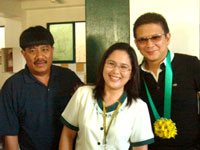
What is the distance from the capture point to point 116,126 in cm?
132

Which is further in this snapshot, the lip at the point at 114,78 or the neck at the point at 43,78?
the neck at the point at 43,78

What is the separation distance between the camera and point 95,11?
83.4 inches

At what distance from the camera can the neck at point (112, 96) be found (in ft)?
4.67

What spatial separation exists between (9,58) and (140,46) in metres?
5.09

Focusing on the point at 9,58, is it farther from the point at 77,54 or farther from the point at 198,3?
the point at 198,3

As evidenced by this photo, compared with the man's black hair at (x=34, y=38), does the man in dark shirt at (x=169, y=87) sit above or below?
below

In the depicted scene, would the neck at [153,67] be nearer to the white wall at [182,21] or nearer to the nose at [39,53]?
the white wall at [182,21]

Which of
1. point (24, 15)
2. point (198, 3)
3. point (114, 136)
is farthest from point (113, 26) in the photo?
point (24, 15)

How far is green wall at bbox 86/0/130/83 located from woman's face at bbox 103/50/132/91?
74cm

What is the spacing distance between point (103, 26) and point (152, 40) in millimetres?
745

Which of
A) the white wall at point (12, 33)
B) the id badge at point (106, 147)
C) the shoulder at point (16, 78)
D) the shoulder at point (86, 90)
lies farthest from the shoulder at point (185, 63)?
the white wall at point (12, 33)

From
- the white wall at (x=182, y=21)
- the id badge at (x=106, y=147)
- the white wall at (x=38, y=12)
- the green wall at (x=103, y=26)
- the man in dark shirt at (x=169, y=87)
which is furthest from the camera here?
the white wall at (x=38, y=12)

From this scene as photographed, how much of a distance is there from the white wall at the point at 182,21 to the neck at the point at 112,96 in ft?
2.78

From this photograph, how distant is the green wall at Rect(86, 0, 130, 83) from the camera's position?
2.06 metres
